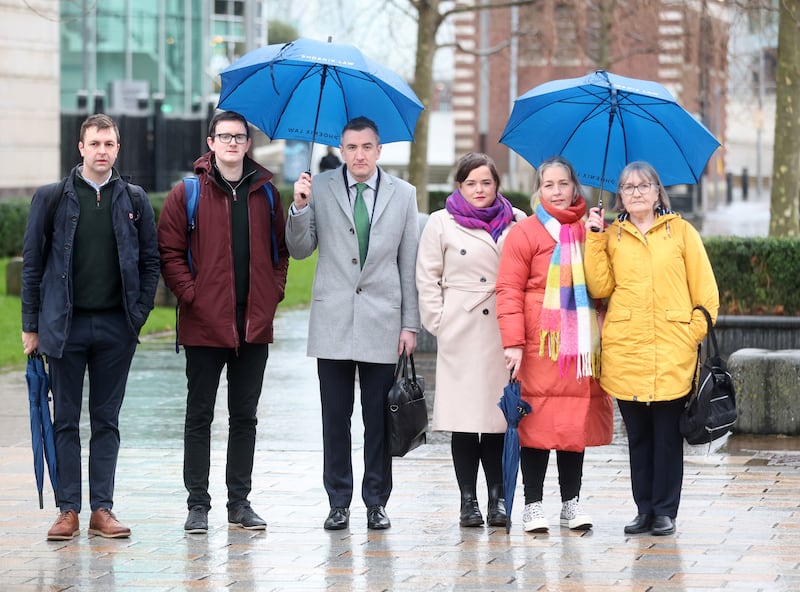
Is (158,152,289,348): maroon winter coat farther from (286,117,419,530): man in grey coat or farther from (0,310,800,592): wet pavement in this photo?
(0,310,800,592): wet pavement

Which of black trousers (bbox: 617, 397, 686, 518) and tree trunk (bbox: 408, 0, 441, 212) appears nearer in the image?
black trousers (bbox: 617, 397, 686, 518)

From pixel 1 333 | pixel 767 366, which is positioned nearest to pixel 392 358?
pixel 767 366

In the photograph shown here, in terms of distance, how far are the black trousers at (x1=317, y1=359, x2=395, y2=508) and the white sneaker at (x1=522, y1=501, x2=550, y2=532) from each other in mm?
706

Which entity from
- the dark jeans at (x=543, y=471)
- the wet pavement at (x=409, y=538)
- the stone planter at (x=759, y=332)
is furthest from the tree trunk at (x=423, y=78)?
the dark jeans at (x=543, y=471)

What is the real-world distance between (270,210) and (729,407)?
2.35m

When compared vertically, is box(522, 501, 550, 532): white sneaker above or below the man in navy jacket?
below

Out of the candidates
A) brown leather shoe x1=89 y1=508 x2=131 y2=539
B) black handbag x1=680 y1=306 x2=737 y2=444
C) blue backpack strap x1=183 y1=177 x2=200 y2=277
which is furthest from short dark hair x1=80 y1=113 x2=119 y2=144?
black handbag x1=680 y1=306 x2=737 y2=444

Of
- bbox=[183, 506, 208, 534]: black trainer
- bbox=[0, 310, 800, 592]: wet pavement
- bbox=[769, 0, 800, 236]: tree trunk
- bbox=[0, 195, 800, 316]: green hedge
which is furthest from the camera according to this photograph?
bbox=[769, 0, 800, 236]: tree trunk

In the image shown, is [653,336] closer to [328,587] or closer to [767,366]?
[328,587]

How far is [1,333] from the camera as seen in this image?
1599 centimetres

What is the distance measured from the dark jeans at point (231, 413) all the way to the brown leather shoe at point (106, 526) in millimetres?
359

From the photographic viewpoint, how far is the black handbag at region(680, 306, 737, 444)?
725 cm

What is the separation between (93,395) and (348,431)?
124cm

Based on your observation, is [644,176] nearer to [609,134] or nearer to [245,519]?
[609,134]
